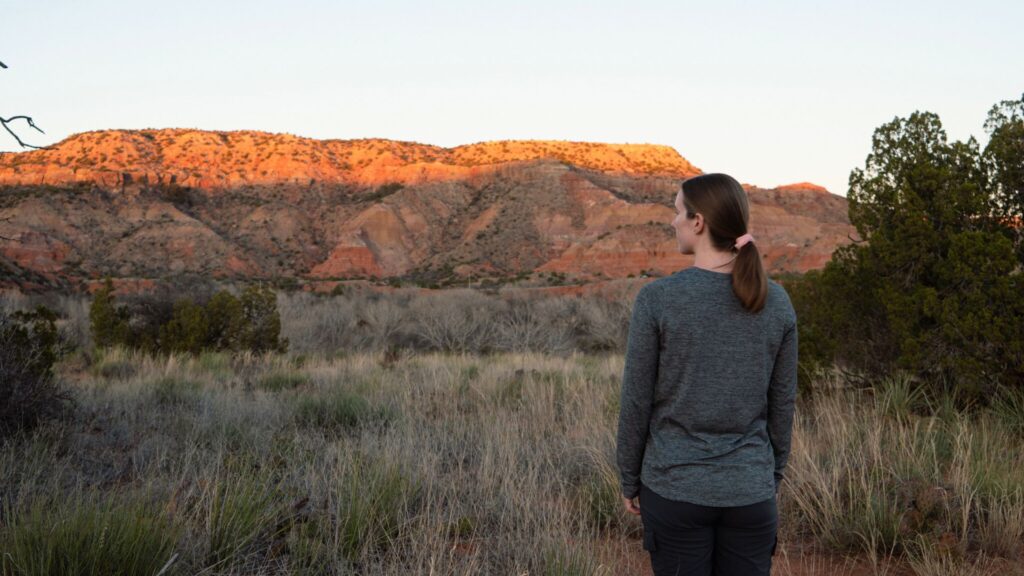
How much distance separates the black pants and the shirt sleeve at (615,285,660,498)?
0.11m

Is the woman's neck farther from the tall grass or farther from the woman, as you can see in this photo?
the tall grass

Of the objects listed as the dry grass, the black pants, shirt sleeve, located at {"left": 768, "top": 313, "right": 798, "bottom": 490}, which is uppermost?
shirt sleeve, located at {"left": 768, "top": 313, "right": 798, "bottom": 490}

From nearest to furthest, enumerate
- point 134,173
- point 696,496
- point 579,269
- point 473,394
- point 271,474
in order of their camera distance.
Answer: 1. point 696,496
2. point 271,474
3. point 473,394
4. point 579,269
5. point 134,173

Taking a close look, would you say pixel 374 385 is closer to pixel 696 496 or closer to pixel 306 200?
pixel 696 496

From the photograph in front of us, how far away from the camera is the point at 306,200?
6775 centimetres

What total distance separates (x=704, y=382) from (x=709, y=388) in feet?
0.07

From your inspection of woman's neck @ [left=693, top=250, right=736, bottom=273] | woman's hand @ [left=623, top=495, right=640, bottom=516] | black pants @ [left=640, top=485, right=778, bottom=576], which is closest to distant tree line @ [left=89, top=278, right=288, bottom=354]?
woman's hand @ [left=623, top=495, right=640, bottom=516]

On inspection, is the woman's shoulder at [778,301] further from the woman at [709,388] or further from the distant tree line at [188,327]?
the distant tree line at [188,327]

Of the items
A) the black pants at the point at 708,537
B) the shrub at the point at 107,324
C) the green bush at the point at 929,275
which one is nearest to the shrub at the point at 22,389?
the black pants at the point at 708,537

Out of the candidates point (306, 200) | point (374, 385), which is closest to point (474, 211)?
point (306, 200)

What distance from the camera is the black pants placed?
2176 millimetres

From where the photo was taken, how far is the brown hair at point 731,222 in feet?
6.91

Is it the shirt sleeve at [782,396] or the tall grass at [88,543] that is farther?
the tall grass at [88,543]

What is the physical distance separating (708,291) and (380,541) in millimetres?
2498
